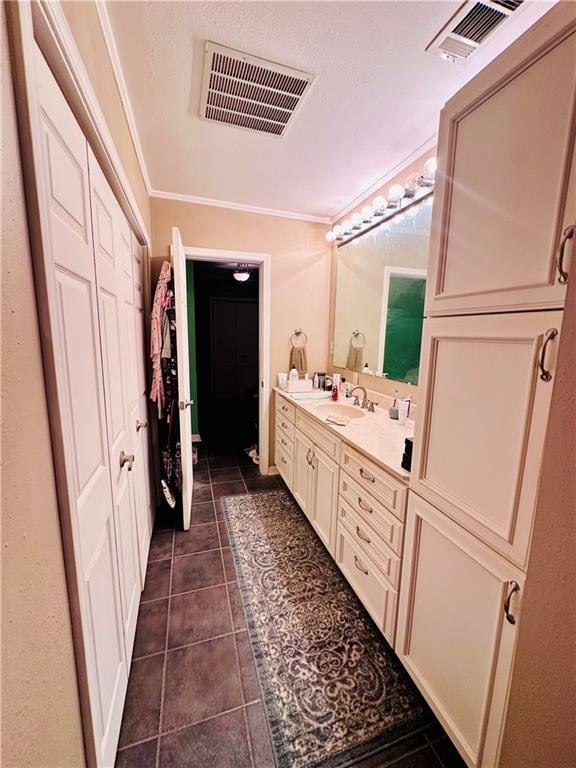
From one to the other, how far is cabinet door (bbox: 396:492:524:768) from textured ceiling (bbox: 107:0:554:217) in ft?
5.88

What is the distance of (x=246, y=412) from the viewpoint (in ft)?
17.2

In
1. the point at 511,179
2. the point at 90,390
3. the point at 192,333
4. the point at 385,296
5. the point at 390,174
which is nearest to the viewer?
the point at 511,179

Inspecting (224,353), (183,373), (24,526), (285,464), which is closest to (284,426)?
(285,464)

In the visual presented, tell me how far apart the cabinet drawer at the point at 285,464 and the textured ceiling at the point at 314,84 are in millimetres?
2189

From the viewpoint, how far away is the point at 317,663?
4.45ft

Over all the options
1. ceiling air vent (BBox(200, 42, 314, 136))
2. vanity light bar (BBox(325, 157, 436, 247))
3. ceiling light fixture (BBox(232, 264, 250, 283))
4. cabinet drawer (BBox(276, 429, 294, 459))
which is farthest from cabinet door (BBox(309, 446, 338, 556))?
ceiling light fixture (BBox(232, 264, 250, 283))

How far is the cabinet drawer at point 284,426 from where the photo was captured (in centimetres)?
258

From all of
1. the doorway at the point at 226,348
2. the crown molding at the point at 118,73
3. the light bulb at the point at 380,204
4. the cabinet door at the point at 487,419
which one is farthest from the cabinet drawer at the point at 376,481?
the doorway at the point at 226,348

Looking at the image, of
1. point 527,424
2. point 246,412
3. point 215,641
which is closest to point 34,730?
point 215,641

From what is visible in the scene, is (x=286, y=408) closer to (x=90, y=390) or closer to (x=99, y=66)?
(x=90, y=390)

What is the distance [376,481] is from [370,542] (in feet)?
1.04

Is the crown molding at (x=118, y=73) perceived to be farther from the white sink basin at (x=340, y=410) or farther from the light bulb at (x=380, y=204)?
the white sink basin at (x=340, y=410)

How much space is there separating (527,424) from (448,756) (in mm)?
1250

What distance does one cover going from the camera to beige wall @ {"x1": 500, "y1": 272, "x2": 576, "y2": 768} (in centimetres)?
51
